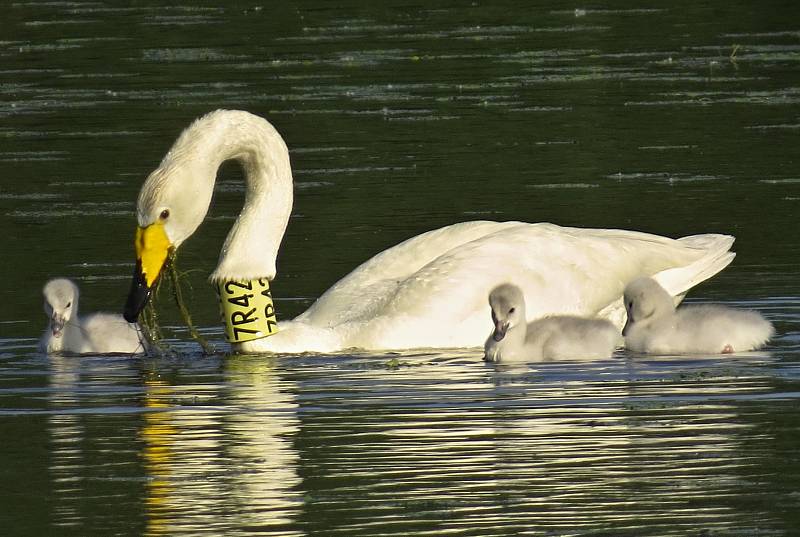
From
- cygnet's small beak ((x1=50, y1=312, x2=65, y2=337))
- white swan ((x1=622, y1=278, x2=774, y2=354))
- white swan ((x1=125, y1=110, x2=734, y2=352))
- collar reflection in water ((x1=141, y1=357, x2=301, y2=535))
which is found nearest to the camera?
collar reflection in water ((x1=141, y1=357, x2=301, y2=535))

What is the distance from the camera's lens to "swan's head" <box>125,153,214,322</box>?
12.9m

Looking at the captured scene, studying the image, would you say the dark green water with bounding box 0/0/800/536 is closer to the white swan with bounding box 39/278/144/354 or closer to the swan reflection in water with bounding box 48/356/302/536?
the swan reflection in water with bounding box 48/356/302/536

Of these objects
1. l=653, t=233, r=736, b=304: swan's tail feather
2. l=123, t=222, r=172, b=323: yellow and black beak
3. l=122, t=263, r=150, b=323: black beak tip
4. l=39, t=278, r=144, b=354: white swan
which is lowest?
l=39, t=278, r=144, b=354: white swan

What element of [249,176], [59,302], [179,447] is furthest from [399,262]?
[179,447]

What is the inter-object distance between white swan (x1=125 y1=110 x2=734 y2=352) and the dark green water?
0.94ft

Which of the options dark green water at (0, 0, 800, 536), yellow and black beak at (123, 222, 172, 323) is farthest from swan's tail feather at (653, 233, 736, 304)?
yellow and black beak at (123, 222, 172, 323)

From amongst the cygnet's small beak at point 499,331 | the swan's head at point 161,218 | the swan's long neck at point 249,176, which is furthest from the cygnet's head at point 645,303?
the swan's head at point 161,218

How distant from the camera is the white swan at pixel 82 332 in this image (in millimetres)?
13859

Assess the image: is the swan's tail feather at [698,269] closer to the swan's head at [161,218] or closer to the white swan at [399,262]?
the white swan at [399,262]

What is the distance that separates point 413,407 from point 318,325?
2444 mm

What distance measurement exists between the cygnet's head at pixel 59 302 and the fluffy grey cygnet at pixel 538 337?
283 cm

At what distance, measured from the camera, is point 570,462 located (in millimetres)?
9508

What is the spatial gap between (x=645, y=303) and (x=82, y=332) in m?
3.52

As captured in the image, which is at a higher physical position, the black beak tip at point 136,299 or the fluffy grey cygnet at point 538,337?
the black beak tip at point 136,299
